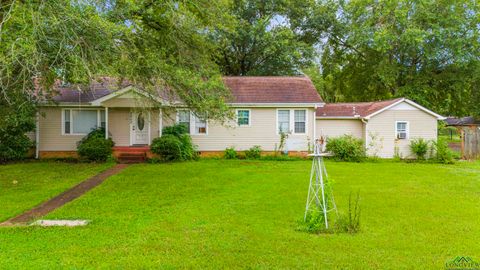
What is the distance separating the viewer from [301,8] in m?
23.8

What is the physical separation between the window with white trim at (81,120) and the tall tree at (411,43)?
1627 cm

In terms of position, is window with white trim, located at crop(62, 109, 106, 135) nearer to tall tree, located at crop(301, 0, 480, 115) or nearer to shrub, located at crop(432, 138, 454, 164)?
tall tree, located at crop(301, 0, 480, 115)

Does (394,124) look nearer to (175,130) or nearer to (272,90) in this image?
(272,90)

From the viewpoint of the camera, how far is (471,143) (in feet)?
57.2

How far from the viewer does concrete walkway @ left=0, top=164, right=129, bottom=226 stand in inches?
255

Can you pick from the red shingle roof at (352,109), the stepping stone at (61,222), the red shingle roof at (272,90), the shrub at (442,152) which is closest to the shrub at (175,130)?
the red shingle roof at (272,90)

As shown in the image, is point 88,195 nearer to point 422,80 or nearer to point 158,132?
point 158,132

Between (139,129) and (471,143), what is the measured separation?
1744cm

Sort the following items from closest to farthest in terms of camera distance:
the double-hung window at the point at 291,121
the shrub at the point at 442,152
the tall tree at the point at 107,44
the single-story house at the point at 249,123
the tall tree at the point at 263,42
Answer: the tall tree at the point at 107,44 < the shrub at the point at 442,152 < the single-story house at the point at 249,123 < the double-hung window at the point at 291,121 < the tall tree at the point at 263,42

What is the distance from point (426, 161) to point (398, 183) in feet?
24.1

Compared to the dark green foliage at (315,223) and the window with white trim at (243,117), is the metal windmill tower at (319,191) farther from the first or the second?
the window with white trim at (243,117)

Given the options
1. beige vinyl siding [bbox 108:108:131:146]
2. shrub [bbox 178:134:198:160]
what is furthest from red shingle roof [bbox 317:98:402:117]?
beige vinyl siding [bbox 108:108:131:146]

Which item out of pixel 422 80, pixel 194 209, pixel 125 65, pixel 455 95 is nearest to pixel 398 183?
pixel 194 209

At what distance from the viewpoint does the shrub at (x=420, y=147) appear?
16.8 metres
